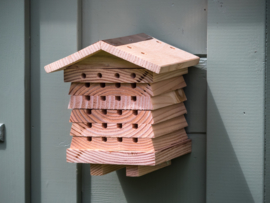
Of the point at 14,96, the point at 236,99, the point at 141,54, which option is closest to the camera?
the point at 141,54

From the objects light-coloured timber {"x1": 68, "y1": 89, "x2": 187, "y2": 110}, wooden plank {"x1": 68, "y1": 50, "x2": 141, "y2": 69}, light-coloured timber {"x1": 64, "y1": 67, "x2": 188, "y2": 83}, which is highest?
wooden plank {"x1": 68, "y1": 50, "x2": 141, "y2": 69}

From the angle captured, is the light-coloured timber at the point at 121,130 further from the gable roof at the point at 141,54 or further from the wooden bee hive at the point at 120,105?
the gable roof at the point at 141,54

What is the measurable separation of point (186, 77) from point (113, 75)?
45cm

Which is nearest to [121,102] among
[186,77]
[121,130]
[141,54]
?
[121,130]

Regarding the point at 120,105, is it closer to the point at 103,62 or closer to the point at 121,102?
the point at 121,102

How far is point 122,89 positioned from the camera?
138 centimetres

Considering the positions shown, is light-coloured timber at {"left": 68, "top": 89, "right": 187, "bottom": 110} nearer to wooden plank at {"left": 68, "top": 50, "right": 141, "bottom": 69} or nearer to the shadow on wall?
wooden plank at {"left": 68, "top": 50, "right": 141, "bottom": 69}

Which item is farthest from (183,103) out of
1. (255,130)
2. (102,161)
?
(102,161)

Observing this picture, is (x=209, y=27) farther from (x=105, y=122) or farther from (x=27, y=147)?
(x=27, y=147)

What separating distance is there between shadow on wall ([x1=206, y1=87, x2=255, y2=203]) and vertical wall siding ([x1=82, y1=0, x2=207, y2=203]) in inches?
2.4

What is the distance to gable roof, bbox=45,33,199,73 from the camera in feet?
4.08

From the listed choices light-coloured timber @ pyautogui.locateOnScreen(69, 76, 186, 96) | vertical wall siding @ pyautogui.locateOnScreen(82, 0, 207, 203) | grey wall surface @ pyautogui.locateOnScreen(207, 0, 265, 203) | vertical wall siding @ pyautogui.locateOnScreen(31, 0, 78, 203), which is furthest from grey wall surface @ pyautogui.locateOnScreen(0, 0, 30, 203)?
grey wall surface @ pyautogui.locateOnScreen(207, 0, 265, 203)

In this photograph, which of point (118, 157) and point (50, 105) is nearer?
point (118, 157)

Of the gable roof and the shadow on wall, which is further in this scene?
the shadow on wall
